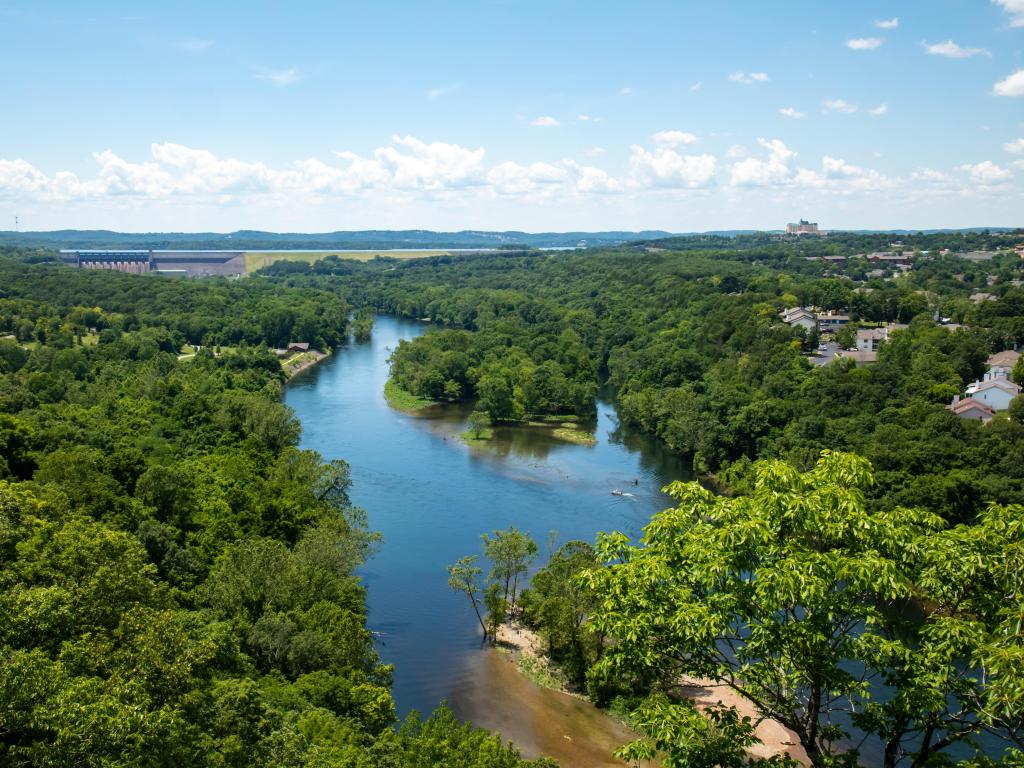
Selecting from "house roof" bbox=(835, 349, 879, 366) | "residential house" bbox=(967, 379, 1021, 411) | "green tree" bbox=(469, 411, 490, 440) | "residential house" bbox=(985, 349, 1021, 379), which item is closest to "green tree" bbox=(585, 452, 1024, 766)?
"residential house" bbox=(967, 379, 1021, 411)

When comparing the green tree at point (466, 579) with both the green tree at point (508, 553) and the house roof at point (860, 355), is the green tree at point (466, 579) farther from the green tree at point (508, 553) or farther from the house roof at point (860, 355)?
the house roof at point (860, 355)

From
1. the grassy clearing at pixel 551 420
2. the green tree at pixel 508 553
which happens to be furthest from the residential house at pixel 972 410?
the grassy clearing at pixel 551 420

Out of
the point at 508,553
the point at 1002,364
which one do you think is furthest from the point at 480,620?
the point at 1002,364

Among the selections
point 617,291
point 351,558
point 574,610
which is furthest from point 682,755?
point 617,291

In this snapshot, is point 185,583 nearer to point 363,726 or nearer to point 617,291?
point 363,726

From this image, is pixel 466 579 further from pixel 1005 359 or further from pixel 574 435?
pixel 1005 359

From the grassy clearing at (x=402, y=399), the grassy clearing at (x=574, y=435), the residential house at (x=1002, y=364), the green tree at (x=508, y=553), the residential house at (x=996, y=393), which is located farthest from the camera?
the grassy clearing at (x=402, y=399)

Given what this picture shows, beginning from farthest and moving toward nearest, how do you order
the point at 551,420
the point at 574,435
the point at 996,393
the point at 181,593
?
the point at 551,420 < the point at 574,435 < the point at 996,393 < the point at 181,593
